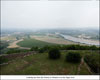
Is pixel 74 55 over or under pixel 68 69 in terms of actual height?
over

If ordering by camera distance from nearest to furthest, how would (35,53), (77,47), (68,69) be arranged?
(68,69) < (35,53) < (77,47)

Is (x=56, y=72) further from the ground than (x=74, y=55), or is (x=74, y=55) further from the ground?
(x=74, y=55)

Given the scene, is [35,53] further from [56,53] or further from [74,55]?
[74,55]

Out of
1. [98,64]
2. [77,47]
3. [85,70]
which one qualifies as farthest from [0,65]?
[77,47]

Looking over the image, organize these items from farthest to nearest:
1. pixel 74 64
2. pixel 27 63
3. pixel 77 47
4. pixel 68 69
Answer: pixel 77 47 < pixel 27 63 < pixel 74 64 < pixel 68 69

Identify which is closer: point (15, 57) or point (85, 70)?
point (85, 70)

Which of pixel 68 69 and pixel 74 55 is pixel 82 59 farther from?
pixel 68 69

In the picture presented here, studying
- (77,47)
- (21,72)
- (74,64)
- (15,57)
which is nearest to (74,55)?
(74,64)

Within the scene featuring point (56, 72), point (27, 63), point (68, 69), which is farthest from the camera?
point (27, 63)

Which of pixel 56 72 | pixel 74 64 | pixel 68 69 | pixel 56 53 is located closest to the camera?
pixel 56 72
